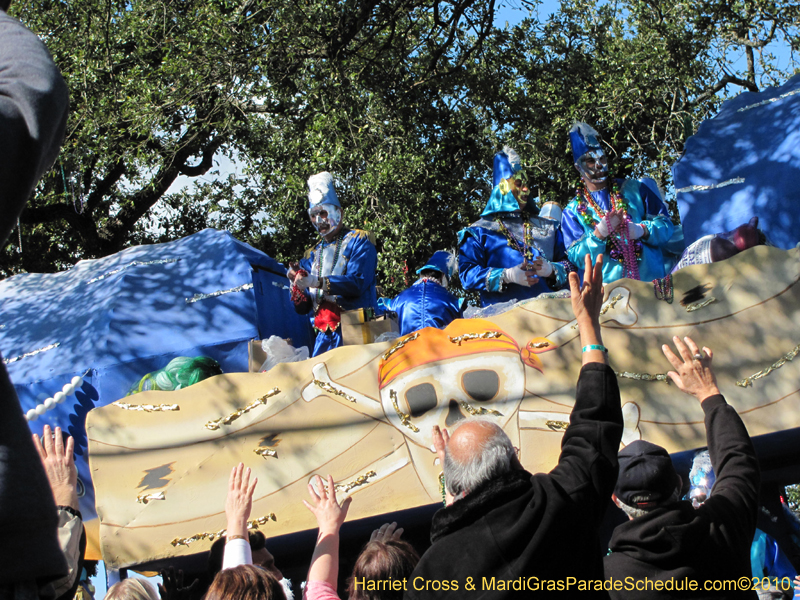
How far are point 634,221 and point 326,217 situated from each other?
6.32 feet

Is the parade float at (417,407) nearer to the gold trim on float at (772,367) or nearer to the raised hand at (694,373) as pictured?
the gold trim on float at (772,367)

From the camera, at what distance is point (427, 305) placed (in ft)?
14.9

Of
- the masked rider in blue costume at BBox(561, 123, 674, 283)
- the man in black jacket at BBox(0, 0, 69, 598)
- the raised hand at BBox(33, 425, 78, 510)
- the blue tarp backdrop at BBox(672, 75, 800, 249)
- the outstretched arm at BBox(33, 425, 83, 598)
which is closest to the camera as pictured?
the man in black jacket at BBox(0, 0, 69, 598)

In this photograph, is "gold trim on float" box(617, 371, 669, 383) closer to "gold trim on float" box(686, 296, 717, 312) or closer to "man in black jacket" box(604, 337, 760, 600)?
"gold trim on float" box(686, 296, 717, 312)

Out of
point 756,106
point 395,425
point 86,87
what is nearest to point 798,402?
point 395,425

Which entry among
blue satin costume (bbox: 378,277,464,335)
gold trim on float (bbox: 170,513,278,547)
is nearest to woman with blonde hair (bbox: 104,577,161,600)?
gold trim on float (bbox: 170,513,278,547)

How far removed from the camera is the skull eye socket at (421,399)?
3451mm

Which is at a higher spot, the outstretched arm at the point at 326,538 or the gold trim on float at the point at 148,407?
the gold trim on float at the point at 148,407

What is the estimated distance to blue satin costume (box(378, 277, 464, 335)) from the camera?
14.7 feet

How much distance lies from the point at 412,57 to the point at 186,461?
213 inches

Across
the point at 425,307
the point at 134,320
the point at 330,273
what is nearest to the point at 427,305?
the point at 425,307

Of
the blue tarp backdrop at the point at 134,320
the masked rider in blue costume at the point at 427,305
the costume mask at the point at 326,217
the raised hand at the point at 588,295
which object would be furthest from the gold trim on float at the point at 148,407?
the raised hand at the point at 588,295

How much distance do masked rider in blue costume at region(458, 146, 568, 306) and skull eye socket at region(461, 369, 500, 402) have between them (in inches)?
37.7

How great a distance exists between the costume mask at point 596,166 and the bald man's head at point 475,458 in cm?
311
